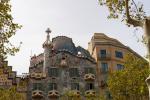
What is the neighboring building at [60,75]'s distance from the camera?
61.7m

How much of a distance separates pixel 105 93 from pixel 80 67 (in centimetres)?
621

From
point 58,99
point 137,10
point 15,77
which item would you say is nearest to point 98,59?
point 58,99

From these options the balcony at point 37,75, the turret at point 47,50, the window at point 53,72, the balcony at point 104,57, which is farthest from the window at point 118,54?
the balcony at point 37,75

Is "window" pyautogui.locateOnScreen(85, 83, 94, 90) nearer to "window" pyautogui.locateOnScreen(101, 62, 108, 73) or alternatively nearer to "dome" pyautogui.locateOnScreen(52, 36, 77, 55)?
"window" pyautogui.locateOnScreen(101, 62, 108, 73)

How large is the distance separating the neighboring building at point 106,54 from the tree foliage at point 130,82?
21038 mm

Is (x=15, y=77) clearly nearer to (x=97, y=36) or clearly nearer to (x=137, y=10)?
(x=97, y=36)

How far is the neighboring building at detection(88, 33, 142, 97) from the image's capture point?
65.3 metres

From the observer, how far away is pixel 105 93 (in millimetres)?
62344

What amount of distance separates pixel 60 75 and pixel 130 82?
2474 cm

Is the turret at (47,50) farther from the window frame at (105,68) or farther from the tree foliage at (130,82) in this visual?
the tree foliage at (130,82)

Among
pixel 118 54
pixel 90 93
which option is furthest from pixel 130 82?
pixel 118 54

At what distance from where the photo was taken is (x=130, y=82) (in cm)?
4038

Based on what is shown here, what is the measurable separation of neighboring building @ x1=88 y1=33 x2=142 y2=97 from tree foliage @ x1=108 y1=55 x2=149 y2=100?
21038 millimetres

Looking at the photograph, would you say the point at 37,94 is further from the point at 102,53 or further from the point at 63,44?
the point at 102,53
